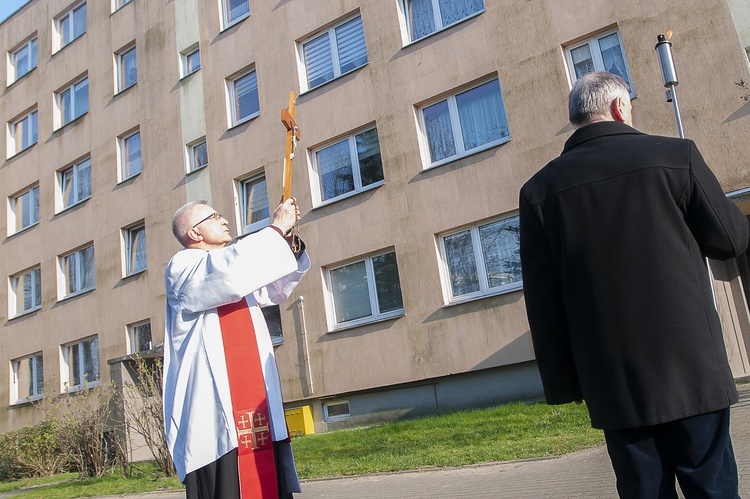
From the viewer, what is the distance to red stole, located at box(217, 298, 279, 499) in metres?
3.17

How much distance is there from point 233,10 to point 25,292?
1238cm

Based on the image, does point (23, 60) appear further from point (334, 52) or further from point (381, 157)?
point (381, 157)

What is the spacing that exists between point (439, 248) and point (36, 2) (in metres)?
20.2

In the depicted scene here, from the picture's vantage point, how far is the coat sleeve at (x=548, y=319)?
2.56m

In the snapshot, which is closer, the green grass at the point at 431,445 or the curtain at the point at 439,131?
the green grass at the point at 431,445

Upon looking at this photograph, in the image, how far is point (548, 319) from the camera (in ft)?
8.41

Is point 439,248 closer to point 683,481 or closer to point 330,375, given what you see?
point 330,375

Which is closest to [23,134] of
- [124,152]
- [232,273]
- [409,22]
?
[124,152]

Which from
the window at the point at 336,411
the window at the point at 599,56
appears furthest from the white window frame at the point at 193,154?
the window at the point at 599,56

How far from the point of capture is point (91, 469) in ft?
41.7

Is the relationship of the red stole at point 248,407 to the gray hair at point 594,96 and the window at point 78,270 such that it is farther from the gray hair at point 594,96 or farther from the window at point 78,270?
the window at point 78,270

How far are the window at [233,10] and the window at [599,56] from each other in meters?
9.00

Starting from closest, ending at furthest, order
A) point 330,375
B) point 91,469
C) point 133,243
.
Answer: point 91,469, point 330,375, point 133,243

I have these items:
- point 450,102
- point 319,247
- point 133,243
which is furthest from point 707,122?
point 133,243
